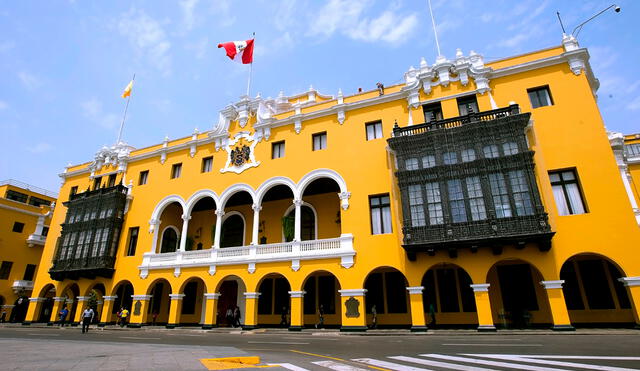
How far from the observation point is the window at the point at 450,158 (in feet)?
62.3

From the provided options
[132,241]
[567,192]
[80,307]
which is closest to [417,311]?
[567,192]

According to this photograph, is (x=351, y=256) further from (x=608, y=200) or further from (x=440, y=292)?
(x=608, y=200)

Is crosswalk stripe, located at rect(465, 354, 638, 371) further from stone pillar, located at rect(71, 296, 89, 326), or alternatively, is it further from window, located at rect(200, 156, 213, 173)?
stone pillar, located at rect(71, 296, 89, 326)

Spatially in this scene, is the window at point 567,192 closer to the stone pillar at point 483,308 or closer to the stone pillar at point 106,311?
the stone pillar at point 483,308

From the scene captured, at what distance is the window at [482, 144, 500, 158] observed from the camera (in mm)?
18312

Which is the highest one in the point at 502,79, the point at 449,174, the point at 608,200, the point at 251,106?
the point at 251,106

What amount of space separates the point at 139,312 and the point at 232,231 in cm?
895

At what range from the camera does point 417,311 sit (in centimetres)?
1809

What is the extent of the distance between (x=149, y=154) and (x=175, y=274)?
11.9 m

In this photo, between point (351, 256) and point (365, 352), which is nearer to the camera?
point (365, 352)

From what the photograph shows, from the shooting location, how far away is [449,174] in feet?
61.6

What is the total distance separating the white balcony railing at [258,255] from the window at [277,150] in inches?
270

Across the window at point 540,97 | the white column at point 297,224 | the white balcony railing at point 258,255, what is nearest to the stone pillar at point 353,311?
the white balcony railing at point 258,255

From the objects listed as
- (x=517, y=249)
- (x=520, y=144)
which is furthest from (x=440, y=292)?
(x=520, y=144)
